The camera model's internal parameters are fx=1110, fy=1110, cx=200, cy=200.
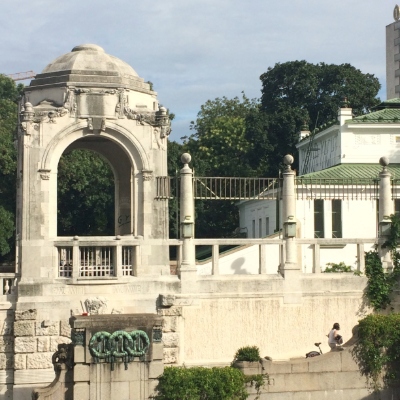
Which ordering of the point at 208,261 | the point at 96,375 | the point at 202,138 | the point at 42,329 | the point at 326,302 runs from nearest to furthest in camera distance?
the point at 96,375, the point at 42,329, the point at 326,302, the point at 208,261, the point at 202,138

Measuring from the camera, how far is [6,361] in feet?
90.0

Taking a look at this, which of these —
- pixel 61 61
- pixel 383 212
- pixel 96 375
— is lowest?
pixel 96 375

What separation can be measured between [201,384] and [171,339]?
420cm

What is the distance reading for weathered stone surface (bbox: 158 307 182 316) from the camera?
28.0 metres

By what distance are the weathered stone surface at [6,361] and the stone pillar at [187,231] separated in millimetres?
4628

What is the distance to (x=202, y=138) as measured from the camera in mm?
69938

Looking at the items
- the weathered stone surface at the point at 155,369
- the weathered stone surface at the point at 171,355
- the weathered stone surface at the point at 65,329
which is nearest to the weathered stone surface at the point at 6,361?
the weathered stone surface at the point at 65,329

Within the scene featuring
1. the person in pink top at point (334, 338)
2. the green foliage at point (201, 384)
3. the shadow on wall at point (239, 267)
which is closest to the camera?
the green foliage at point (201, 384)

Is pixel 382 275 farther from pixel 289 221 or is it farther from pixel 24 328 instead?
pixel 24 328

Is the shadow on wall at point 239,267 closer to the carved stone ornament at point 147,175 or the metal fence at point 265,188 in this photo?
the metal fence at point 265,188

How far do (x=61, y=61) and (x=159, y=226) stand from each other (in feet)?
16.3

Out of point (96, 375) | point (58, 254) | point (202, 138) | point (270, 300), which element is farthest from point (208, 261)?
point (202, 138)

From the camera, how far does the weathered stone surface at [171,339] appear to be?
2788 centimetres

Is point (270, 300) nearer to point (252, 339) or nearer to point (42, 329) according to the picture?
point (252, 339)
